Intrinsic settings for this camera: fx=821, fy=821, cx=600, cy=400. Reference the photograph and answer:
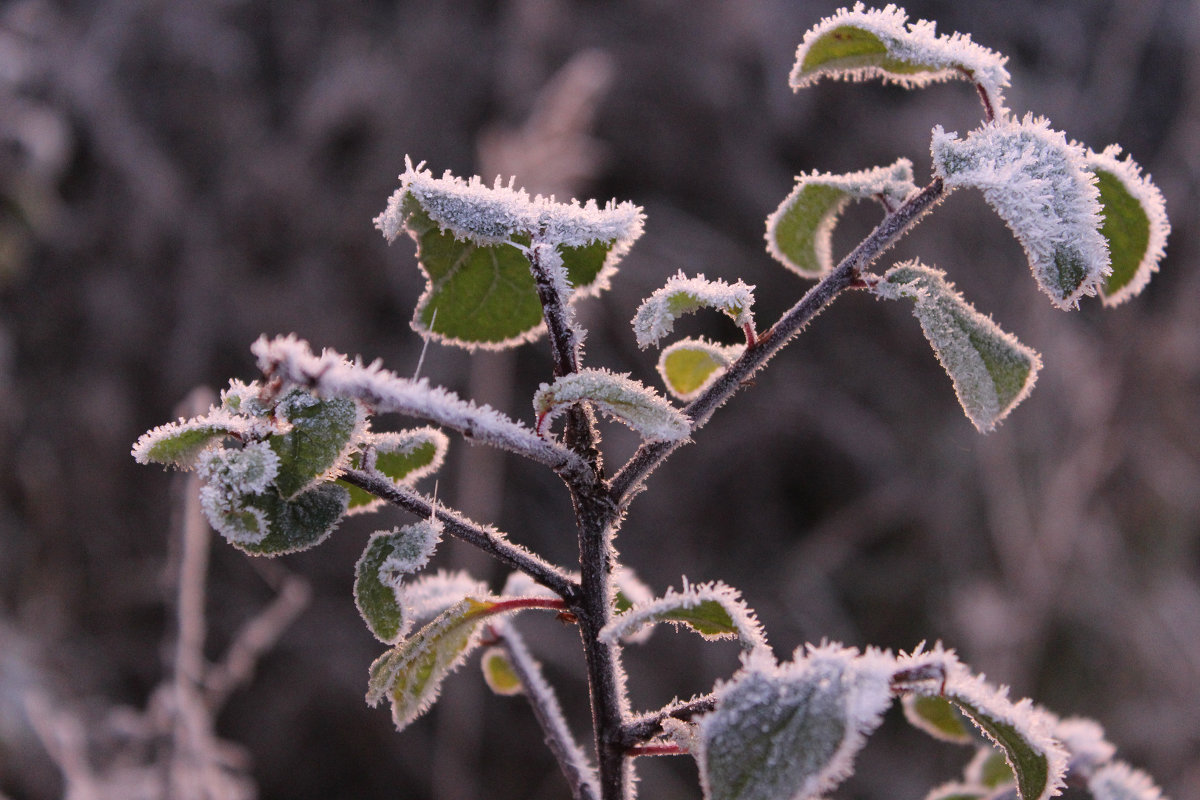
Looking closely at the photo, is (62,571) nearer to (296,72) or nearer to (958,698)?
(296,72)

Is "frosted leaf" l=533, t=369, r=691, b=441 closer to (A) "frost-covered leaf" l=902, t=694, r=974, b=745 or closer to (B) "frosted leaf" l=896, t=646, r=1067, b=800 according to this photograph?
(B) "frosted leaf" l=896, t=646, r=1067, b=800

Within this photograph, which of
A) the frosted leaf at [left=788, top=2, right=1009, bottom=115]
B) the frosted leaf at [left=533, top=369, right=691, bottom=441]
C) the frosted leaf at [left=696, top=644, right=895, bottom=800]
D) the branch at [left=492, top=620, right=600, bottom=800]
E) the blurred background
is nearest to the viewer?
the frosted leaf at [left=696, top=644, right=895, bottom=800]

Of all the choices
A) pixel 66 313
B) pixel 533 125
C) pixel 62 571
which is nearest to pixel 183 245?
pixel 66 313

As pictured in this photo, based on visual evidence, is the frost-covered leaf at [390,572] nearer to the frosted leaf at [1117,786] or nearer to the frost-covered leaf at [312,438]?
the frost-covered leaf at [312,438]

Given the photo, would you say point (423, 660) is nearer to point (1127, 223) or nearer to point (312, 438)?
point (312, 438)

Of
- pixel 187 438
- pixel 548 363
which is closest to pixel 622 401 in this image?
pixel 187 438

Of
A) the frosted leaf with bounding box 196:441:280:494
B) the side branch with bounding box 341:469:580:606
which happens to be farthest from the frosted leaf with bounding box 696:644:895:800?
the frosted leaf with bounding box 196:441:280:494
